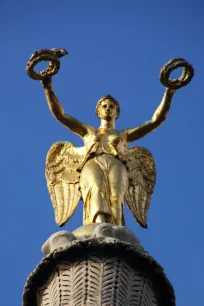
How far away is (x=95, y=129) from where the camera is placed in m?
20.3

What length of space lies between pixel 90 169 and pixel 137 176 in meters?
1.39

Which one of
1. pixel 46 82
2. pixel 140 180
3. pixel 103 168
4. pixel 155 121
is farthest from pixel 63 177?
pixel 155 121

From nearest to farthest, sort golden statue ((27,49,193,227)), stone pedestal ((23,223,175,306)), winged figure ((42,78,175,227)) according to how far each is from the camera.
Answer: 1. stone pedestal ((23,223,175,306))
2. winged figure ((42,78,175,227))
3. golden statue ((27,49,193,227))

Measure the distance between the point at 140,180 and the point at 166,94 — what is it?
1570 mm

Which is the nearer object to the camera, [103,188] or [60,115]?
[103,188]

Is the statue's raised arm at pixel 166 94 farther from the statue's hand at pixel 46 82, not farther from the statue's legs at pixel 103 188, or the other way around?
the statue's hand at pixel 46 82

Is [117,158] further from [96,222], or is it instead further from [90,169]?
[96,222]

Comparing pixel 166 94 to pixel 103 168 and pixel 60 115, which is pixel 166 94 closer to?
pixel 60 115

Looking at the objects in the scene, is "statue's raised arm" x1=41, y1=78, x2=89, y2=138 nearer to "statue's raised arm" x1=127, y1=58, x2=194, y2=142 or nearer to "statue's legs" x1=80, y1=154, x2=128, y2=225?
"statue's raised arm" x1=127, y1=58, x2=194, y2=142

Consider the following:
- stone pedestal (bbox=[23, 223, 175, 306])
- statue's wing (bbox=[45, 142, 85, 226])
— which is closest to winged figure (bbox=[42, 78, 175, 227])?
statue's wing (bbox=[45, 142, 85, 226])

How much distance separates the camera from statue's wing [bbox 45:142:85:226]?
19797 mm

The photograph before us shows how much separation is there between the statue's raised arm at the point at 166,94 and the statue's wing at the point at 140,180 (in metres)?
0.39

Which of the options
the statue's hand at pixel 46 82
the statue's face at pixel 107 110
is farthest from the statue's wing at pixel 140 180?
the statue's hand at pixel 46 82

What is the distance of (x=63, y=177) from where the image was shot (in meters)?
20.2
